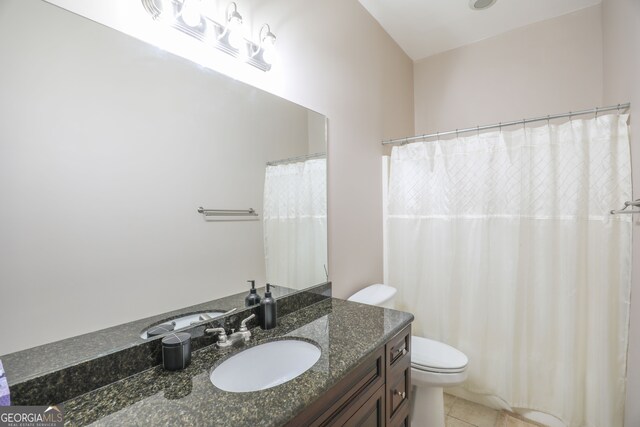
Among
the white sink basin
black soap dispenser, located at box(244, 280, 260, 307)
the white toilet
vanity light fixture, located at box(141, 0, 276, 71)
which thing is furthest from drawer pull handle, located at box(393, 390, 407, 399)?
vanity light fixture, located at box(141, 0, 276, 71)

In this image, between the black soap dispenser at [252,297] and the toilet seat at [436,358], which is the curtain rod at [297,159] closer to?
the black soap dispenser at [252,297]

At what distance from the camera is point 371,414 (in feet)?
3.55

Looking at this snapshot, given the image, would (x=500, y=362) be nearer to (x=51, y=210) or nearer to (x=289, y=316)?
(x=289, y=316)

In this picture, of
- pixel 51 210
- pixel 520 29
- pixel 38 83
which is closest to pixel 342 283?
pixel 51 210

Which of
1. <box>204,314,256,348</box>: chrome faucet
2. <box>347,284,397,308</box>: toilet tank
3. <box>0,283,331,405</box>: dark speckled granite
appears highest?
<box>0,283,331,405</box>: dark speckled granite

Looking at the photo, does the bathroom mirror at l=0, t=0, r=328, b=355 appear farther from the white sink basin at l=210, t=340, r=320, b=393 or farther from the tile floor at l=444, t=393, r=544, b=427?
the tile floor at l=444, t=393, r=544, b=427

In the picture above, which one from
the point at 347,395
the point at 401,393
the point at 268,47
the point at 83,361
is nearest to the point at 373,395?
the point at 347,395

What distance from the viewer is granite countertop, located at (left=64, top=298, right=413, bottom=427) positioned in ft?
2.23

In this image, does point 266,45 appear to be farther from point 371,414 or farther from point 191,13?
point 371,414

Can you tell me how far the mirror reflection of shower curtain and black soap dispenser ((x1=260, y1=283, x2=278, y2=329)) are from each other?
16 cm

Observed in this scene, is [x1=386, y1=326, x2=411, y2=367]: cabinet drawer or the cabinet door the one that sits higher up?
[x1=386, y1=326, x2=411, y2=367]: cabinet drawer

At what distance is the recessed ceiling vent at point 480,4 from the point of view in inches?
82.6

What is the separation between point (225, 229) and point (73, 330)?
552 millimetres

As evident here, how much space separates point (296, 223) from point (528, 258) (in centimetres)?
146
